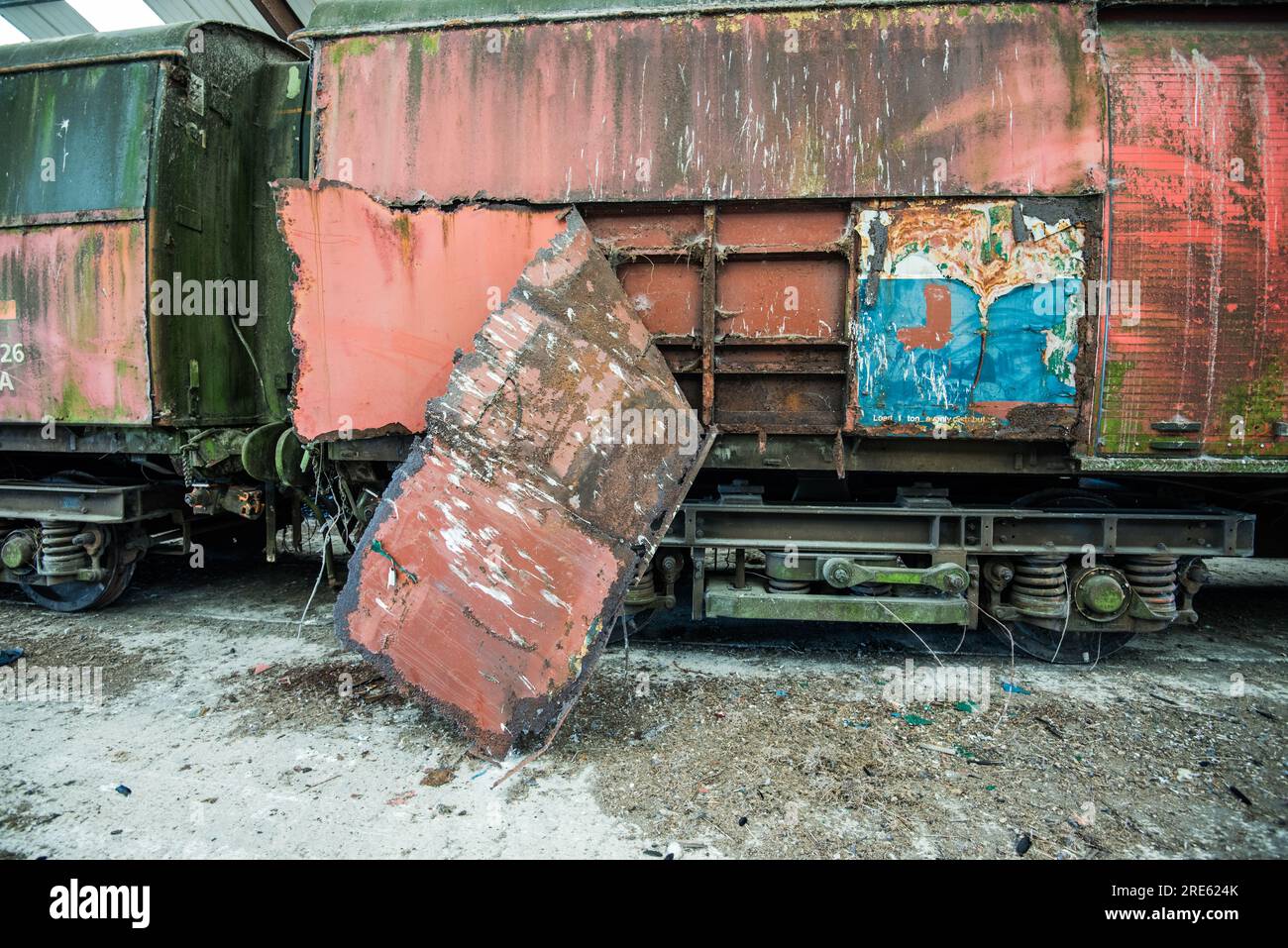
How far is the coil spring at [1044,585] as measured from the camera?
3826 mm

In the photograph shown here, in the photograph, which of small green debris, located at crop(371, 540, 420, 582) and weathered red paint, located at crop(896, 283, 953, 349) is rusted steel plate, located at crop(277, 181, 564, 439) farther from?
weathered red paint, located at crop(896, 283, 953, 349)

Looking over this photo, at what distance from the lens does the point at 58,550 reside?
4.75 meters

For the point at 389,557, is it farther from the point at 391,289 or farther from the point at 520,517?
the point at 391,289

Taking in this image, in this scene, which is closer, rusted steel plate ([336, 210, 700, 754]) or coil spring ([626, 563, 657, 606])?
rusted steel plate ([336, 210, 700, 754])

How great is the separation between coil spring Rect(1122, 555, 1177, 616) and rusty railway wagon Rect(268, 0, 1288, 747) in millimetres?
16

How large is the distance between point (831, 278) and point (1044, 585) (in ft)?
7.42

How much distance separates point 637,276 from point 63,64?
171 inches

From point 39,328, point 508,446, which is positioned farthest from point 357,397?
point 39,328

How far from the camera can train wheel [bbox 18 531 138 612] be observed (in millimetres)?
4898

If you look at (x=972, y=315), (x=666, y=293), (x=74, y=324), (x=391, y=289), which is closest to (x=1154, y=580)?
(x=972, y=315)

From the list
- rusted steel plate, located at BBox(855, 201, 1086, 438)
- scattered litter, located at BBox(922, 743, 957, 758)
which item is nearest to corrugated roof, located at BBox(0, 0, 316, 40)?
rusted steel plate, located at BBox(855, 201, 1086, 438)

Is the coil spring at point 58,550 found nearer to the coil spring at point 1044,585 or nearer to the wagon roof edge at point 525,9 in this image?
the wagon roof edge at point 525,9

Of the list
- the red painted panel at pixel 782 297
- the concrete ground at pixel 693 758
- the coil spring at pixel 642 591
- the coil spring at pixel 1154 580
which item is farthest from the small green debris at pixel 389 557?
the coil spring at pixel 1154 580

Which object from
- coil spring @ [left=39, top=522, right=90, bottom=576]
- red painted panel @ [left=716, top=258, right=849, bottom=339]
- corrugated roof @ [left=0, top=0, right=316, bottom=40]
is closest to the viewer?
red painted panel @ [left=716, top=258, right=849, bottom=339]
